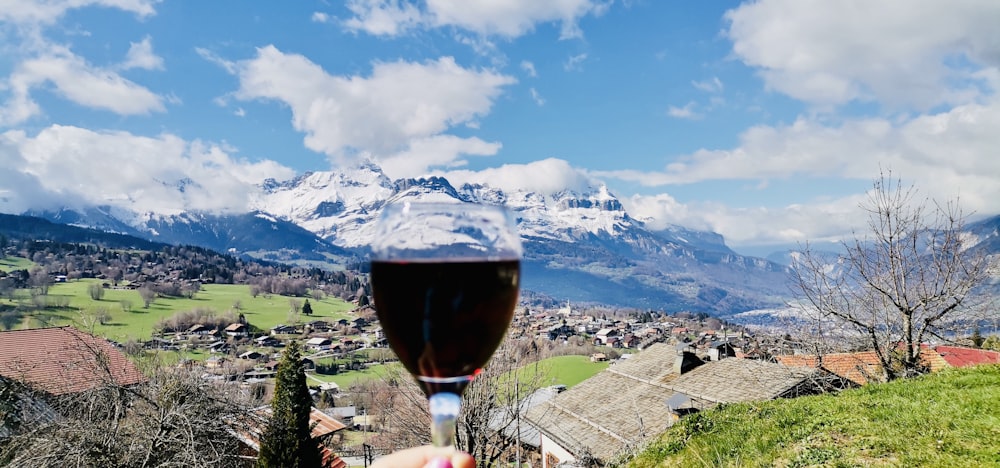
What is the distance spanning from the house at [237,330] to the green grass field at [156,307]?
374 centimetres

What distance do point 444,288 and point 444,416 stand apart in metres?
0.29

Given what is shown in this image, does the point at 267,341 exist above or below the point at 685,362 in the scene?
below

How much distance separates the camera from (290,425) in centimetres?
1488

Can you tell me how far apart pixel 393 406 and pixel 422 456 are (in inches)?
626

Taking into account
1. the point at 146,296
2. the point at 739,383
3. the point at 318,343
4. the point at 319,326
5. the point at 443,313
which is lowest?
the point at 318,343

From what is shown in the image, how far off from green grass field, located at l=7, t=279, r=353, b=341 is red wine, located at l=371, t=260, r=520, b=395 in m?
70.5

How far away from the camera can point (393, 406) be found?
16406 millimetres

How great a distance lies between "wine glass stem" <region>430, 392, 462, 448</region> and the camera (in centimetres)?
119

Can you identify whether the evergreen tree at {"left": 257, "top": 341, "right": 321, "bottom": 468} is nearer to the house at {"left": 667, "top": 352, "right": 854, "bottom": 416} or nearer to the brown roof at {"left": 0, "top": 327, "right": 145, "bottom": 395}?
the brown roof at {"left": 0, "top": 327, "right": 145, "bottom": 395}

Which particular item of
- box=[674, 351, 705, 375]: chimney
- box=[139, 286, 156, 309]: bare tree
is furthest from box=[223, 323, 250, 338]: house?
box=[674, 351, 705, 375]: chimney

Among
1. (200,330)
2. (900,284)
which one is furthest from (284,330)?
(900,284)

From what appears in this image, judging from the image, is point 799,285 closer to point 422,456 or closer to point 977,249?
point 977,249

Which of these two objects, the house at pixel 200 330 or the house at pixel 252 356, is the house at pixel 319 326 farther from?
the house at pixel 252 356

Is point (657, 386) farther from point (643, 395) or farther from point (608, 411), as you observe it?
point (608, 411)
